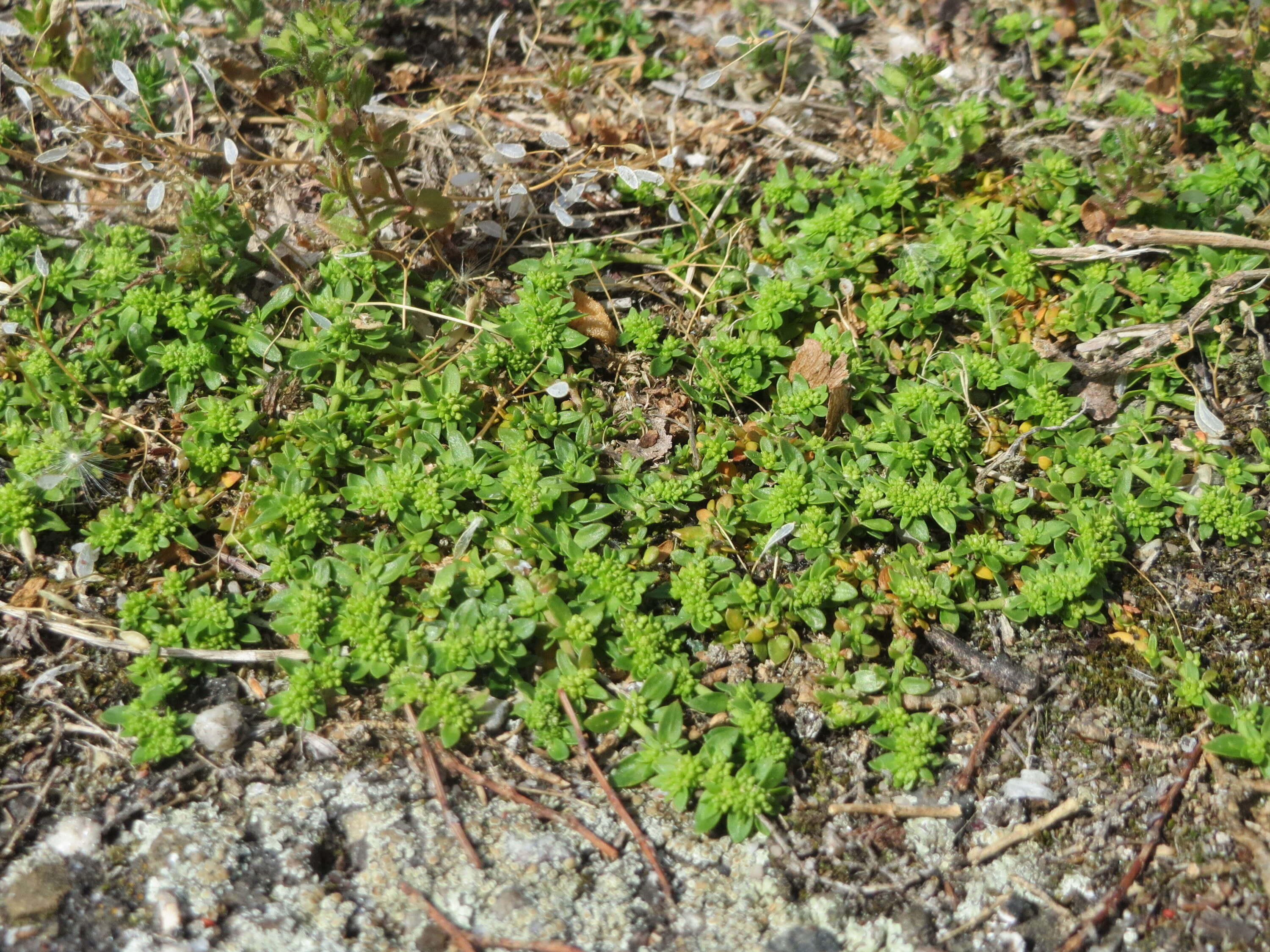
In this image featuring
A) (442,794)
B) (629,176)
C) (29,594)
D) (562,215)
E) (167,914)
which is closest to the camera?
(167,914)

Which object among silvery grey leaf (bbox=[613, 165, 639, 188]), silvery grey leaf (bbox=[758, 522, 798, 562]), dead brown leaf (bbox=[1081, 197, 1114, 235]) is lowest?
silvery grey leaf (bbox=[758, 522, 798, 562])

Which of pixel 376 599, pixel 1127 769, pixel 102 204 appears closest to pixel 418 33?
pixel 102 204

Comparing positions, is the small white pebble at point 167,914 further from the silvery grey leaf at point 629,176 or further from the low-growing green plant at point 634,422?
the silvery grey leaf at point 629,176

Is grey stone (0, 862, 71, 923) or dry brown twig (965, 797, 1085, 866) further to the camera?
dry brown twig (965, 797, 1085, 866)

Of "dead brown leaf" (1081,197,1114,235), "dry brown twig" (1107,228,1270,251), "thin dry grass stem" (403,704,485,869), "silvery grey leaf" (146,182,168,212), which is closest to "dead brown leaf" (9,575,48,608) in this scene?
"thin dry grass stem" (403,704,485,869)

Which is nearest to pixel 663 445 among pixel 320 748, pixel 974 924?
pixel 320 748

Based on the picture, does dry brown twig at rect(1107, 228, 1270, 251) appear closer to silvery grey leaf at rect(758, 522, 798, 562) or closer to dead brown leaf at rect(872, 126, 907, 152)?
dead brown leaf at rect(872, 126, 907, 152)

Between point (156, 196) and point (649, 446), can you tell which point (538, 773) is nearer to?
point (649, 446)
